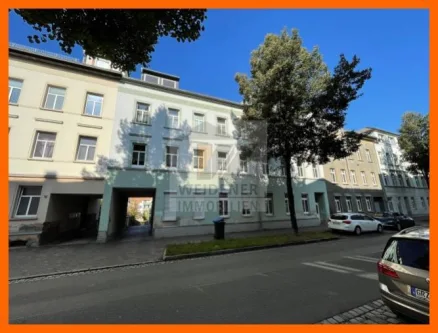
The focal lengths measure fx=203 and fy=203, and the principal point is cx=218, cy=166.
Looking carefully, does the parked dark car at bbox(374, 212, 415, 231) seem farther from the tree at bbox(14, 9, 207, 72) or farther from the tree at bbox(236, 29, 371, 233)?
the tree at bbox(14, 9, 207, 72)

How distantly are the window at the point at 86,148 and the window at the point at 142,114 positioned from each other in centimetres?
345

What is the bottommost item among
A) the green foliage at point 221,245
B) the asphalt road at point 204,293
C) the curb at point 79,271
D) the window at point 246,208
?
the curb at point 79,271

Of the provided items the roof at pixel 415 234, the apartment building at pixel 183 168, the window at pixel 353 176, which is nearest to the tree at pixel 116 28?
the roof at pixel 415 234

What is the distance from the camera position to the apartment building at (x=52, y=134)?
12.3 m

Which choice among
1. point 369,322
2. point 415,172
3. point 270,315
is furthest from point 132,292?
point 415,172

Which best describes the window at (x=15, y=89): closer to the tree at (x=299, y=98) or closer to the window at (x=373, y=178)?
the tree at (x=299, y=98)

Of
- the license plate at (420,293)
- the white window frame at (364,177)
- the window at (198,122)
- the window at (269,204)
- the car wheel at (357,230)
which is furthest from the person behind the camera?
the white window frame at (364,177)

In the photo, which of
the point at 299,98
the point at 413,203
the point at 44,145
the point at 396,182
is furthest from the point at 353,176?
the point at 44,145

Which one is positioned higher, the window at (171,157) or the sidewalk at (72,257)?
the window at (171,157)

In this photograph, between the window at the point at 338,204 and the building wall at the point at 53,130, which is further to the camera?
the window at the point at 338,204

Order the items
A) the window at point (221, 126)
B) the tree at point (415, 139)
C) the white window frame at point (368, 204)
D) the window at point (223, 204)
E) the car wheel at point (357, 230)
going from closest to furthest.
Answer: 1. the car wheel at point (357, 230)
2. the window at point (223, 204)
3. the window at point (221, 126)
4. the tree at point (415, 139)
5. the white window frame at point (368, 204)

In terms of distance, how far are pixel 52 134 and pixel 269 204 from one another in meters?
17.5

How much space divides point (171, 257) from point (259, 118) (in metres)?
10.1

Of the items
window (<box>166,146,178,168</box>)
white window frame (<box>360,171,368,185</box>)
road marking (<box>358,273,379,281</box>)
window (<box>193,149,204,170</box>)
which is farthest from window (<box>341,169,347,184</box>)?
road marking (<box>358,273,379,281</box>)
